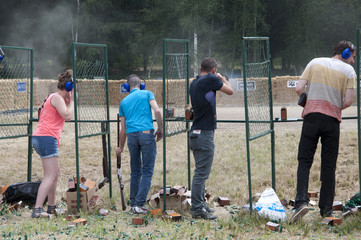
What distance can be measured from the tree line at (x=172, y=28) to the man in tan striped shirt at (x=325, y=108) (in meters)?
33.2

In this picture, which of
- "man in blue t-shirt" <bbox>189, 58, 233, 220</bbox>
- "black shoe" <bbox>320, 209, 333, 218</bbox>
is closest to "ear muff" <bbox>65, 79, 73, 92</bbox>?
"man in blue t-shirt" <bbox>189, 58, 233, 220</bbox>

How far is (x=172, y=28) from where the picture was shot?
4209 centimetres

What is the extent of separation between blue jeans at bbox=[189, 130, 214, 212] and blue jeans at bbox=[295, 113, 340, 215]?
1.01 m

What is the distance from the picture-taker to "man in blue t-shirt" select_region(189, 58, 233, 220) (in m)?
5.68

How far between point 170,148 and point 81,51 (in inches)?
1298

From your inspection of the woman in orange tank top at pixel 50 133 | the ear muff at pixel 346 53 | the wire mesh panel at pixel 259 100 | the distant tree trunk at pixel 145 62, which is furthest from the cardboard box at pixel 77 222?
the distant tree trunk at pixel 145 62

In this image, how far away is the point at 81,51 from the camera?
4344 centimetres

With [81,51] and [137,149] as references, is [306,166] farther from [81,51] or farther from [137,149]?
[81,51]

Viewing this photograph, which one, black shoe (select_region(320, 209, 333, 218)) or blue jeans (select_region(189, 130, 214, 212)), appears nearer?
black shoe (select_region(320, 209, 333, 218))

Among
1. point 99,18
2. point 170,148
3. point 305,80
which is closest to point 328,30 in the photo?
point 99,18

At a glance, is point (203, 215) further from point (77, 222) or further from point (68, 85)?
point (68, 85)

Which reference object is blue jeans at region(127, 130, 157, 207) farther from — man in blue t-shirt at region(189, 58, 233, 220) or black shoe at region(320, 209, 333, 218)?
black shoe at region(320, 209, 333, 218)

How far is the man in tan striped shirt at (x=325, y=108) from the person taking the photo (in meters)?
5.38

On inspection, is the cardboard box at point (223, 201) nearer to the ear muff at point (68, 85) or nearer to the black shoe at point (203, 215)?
the black shoe at point (203, 215)
